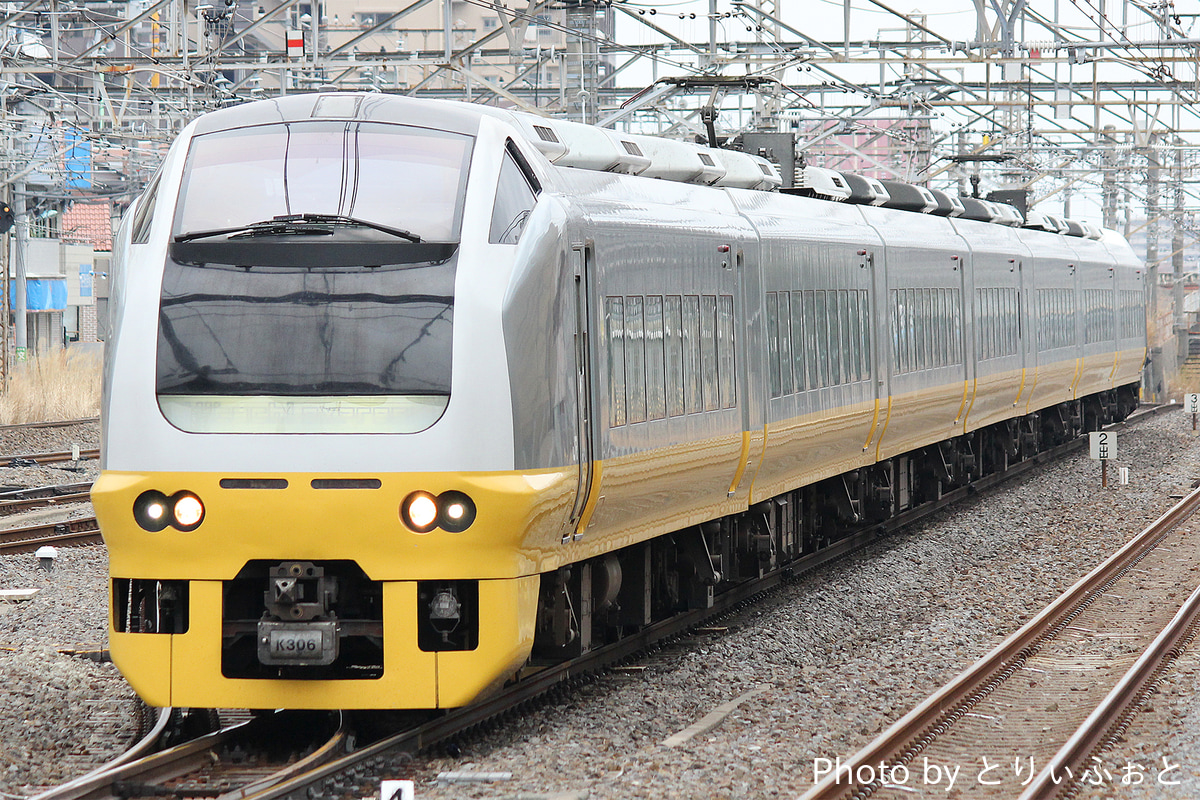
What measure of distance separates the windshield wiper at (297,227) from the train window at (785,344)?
467 cm

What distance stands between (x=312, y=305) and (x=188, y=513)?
1.04 meters

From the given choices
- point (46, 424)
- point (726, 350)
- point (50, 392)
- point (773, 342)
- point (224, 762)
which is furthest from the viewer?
point (50, 392)

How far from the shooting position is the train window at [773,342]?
11305 mm

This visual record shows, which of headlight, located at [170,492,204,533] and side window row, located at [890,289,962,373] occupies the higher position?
side window row, located at [890,289,962,373]

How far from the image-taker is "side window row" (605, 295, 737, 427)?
8672 mm

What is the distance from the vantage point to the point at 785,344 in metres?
11.7

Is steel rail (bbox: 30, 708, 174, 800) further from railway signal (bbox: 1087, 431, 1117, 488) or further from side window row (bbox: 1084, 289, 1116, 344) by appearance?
side window row (bbox: 1084, 289, 1116, 344)

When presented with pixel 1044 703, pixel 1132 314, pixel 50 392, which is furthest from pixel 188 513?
pixel 1132 314

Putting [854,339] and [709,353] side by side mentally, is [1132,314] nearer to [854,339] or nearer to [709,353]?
[854,339]

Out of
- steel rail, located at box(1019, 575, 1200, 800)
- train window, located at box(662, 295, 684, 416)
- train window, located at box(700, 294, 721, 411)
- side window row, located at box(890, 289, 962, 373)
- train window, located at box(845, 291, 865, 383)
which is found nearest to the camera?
steel rail, located at box(1019, 575, 1200, 800)

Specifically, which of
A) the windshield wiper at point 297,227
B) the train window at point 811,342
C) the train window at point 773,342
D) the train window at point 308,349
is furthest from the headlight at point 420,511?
the train window at point 811,342

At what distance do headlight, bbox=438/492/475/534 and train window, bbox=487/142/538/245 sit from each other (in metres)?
1.16

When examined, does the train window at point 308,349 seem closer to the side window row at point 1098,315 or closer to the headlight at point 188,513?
the headlight at point 188,513

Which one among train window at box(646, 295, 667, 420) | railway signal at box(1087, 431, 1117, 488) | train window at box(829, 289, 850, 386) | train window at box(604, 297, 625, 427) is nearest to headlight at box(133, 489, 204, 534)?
train window at box(604, 297, 625, 427)
